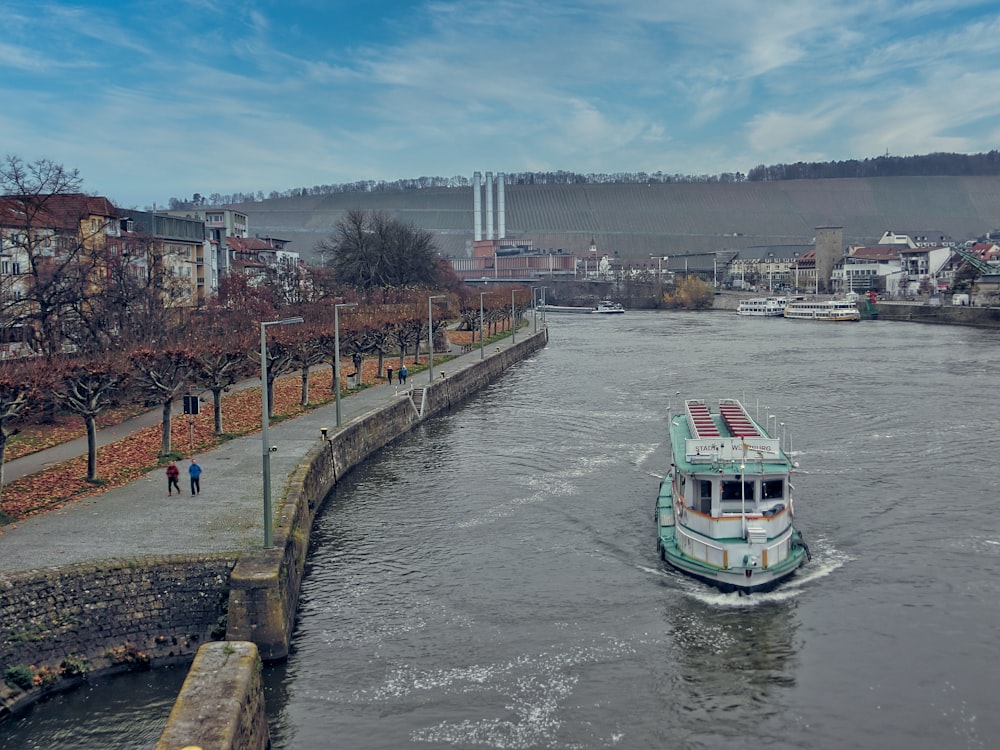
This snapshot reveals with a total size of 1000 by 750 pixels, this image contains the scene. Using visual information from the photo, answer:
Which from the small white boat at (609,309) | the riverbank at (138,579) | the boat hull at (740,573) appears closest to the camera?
the riverbank at (138,579)

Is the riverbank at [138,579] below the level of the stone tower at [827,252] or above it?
below

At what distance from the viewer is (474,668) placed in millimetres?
18297

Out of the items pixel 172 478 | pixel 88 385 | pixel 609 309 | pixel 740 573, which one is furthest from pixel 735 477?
pixel 609 309

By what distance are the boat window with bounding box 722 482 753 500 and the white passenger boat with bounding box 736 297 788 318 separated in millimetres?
112723

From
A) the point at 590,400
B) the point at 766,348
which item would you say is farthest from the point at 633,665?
the point at 766,348

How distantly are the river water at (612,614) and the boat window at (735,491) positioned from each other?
214 centimetres

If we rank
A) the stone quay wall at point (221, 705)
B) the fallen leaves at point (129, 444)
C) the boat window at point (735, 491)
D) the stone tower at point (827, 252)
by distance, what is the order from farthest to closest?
the stone tower at point (827, 252) → the fallen leaves at point (129, 444) → the boat window at point (735, 491) → the stone quay wall at point (221, 705)

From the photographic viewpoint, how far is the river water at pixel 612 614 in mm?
16516

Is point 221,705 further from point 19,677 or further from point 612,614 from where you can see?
point 612,614

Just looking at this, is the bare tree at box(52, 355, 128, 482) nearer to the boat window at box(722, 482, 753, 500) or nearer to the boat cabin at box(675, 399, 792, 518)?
the boat cabin at box(675, 399, 792, 518)

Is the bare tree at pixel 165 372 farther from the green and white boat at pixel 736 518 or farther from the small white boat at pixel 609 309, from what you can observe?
the small white boat at pixel 609 309

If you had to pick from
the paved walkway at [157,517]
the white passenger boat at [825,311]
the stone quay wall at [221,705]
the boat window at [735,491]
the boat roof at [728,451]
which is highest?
the white passenger boat at [825,311]

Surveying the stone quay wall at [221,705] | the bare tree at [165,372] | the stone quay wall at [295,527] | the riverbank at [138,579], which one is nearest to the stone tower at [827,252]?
the stone quay wall at [295,527]

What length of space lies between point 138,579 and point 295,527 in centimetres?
432
